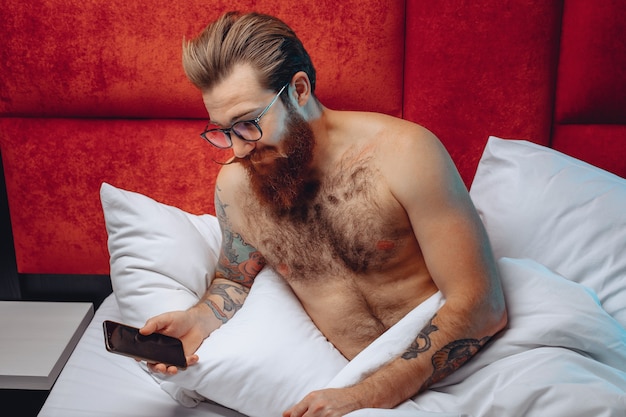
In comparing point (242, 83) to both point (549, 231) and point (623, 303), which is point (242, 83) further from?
point (623, 303)

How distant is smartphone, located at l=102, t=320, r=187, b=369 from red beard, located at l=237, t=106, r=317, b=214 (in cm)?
39

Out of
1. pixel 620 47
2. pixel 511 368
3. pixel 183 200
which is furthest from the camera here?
pixel 183 200

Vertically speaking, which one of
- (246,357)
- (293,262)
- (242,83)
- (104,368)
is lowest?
(104,368)

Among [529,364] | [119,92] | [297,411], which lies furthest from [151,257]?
[529,364]

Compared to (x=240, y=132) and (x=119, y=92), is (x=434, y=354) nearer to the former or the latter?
(x=240, y=132)

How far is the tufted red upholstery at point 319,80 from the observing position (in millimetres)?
1514

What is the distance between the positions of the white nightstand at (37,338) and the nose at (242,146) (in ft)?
2.41

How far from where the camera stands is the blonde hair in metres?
1.22

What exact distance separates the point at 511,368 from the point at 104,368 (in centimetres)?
89

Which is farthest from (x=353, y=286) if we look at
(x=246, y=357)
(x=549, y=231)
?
(x=549, y=231)

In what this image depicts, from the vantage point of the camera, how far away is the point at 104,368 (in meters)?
1.33

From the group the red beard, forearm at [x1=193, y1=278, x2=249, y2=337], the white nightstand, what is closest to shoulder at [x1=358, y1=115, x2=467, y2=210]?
the red beard

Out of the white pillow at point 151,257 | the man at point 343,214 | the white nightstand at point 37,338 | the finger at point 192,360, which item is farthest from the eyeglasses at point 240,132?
the white nightstand at point 37,338

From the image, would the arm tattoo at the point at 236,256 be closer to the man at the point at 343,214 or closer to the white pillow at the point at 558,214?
the man at the point at 343,214
